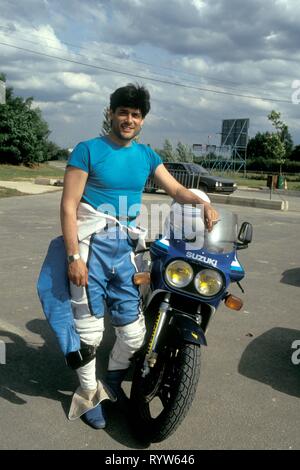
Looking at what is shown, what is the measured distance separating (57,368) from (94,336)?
85 cm

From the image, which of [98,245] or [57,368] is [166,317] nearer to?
[98,245]

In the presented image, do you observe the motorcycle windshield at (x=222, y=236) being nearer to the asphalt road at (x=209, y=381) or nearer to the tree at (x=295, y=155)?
the asphalt road at (x=209, y=381)

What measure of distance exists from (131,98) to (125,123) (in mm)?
146

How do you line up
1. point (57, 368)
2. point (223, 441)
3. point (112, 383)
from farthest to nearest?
point (57, 368), point (112, 383), point (223, 441)

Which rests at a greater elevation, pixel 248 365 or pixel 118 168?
pixel 118 168

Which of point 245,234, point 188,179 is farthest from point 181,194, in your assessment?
point 188,179

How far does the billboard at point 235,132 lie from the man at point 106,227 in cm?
4201

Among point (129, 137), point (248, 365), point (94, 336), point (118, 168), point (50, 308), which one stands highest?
point (129, 137)

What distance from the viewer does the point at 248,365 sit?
12.9 feet

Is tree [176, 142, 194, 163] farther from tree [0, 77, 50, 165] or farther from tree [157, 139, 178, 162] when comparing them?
tree [0, 77, 50, 165]

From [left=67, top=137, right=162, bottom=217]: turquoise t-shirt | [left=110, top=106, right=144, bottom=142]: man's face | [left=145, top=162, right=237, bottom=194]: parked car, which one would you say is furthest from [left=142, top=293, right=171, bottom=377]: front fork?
[left=145, top=162, right=237, bottom=194]: parked car

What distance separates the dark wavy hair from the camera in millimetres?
2877
